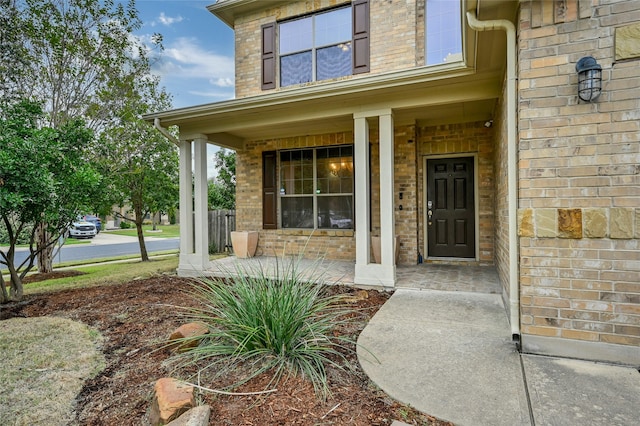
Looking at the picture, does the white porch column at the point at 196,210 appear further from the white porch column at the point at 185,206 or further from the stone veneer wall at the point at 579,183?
the stone veneer wall at the point at 579,183

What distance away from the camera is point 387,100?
4.60 meters

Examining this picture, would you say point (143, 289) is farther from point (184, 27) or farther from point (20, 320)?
point (184, 27)

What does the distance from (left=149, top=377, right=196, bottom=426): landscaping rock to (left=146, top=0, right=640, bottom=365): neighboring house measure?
5.32 feet

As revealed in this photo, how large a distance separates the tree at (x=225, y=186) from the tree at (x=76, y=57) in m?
7.90

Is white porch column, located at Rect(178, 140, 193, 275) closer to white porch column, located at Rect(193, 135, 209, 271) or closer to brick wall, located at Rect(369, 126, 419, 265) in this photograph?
white porch column, located at Rect(193, 135, 209, 271)

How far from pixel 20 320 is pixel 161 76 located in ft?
22.1

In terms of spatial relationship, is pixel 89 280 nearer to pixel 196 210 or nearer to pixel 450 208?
pixel 196 210

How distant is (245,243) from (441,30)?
5717 mm

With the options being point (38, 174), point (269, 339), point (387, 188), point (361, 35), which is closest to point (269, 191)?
point (387, 188)

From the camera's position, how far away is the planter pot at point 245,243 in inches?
284

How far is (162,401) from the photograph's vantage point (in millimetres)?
1757

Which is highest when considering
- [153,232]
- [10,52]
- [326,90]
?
[10,52]

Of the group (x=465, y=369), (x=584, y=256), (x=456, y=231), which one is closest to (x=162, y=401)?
(x=465, y=369)

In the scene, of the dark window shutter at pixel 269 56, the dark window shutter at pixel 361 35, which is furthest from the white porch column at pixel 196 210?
the dark window shutter at pixel 361 35
